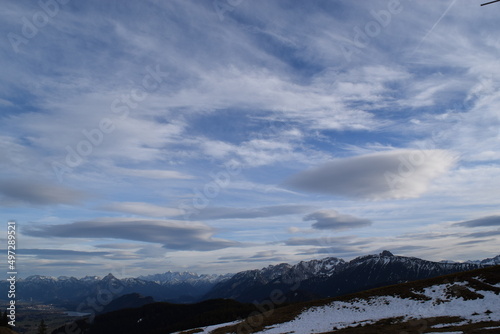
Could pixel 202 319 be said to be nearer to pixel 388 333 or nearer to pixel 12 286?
pixel 12 286

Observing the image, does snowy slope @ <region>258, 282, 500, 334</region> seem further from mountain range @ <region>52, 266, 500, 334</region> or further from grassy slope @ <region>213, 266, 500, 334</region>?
grassy slope @ <region>213, 266, 500, 334</region>

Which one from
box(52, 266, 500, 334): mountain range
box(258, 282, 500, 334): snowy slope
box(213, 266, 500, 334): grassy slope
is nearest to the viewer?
box(52, 266, 500, 334): mountain range

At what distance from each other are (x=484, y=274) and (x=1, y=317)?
139m

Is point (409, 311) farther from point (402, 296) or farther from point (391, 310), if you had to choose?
point (402, 296)

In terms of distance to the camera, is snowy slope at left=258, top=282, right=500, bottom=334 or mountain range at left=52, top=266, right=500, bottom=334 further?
snowy slope at left=258, top=282, right=500, bottom=334

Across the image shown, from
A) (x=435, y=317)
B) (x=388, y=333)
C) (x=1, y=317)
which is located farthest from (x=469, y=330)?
(x=1, y=317)

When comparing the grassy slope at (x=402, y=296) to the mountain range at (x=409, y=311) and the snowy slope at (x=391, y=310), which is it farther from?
the snowy slope at (x=391, y=310)

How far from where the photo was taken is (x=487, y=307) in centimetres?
3969

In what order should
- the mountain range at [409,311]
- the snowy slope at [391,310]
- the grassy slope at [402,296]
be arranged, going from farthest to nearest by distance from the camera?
the snowy slope at [391,310] < the grassy slope at [402,296] < the mountain range at [409,311]

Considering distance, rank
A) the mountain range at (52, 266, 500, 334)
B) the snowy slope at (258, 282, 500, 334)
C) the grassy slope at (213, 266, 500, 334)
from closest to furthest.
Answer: the mountain range at (52, 266, 500, 334) → the grassy slope at (213, 266, 500, 334) → the snowy slope at (258, 282, 500, 334)

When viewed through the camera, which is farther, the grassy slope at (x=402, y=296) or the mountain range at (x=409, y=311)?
the grassy slope at (x=402, y=296)

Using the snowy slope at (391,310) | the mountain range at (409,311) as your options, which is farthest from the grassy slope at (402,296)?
the snowy slope at (391,310)

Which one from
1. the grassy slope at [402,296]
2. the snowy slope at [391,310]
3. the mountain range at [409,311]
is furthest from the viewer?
the snowy slope at [391,310]

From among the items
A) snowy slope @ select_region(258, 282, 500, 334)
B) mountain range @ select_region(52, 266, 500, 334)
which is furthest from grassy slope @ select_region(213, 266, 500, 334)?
snowy slope @ select_region(258, 282, 500, 334)
